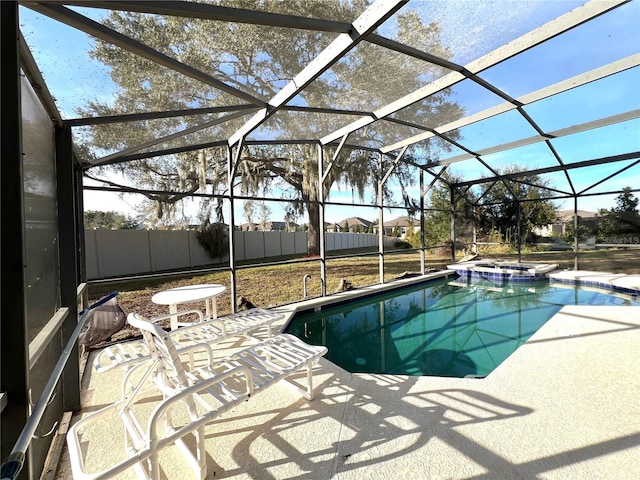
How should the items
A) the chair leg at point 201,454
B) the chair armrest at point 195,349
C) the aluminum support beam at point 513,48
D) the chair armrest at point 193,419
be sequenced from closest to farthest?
1. the chair armrest at point 193,419
2. the chair leg at point 201,454
3. the chair armrest at point 195,349
4. the aluminum support beam at point 513,48

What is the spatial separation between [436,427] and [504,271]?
29.7ft

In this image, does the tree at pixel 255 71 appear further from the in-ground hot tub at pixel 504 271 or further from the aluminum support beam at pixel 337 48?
the in-ground hot tub at pixel 504 271

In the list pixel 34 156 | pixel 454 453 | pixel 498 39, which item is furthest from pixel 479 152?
pixel 34 156

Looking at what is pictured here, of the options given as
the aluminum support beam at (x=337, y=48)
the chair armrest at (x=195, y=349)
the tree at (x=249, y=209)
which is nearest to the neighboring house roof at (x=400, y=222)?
the tree at (x=249, y=209)

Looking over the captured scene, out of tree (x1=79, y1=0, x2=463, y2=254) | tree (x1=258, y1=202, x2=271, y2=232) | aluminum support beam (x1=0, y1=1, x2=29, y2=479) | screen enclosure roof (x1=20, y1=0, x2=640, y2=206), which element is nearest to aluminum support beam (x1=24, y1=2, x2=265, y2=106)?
screen enclosure roof (x1=20, y1=0, x2=640, y2=206)

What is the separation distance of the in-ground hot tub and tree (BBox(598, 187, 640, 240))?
510 cm

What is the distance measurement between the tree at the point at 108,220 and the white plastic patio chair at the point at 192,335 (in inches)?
291

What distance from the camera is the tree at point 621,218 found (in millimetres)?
11602

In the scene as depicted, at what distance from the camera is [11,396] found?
1.10m

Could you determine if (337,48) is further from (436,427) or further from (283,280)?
(283,280)

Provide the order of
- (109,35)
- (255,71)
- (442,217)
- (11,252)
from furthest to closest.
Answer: (442,217) → (255,71) → (109,35) → (11,252)

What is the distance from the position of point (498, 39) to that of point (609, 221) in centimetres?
1416

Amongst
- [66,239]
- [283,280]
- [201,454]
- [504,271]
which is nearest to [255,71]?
[66,239]

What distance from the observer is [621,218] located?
39.0ft
